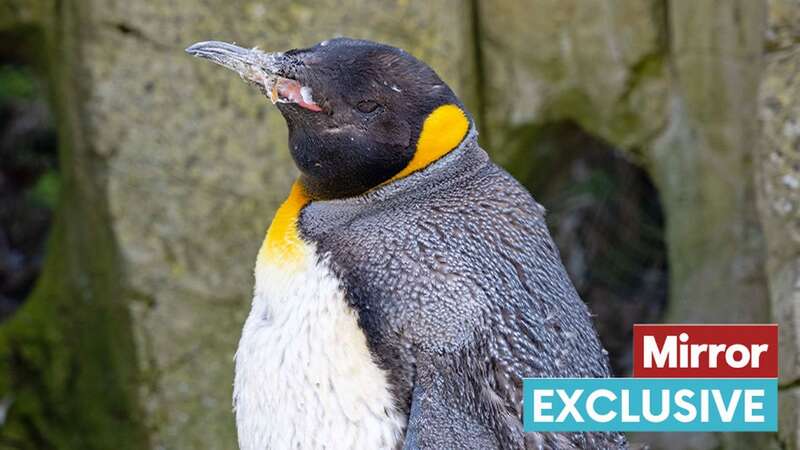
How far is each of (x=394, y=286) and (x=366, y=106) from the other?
10.2 inches

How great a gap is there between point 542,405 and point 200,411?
1.76m

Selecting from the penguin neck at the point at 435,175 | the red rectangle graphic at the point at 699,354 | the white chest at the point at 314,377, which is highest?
the penguin neck at the point at 435,175

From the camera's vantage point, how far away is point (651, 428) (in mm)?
1898

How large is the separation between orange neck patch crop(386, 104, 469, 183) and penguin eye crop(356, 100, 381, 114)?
8 cm

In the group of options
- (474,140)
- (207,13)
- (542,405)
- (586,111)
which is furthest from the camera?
(586,111)

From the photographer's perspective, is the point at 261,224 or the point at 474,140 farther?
the point at 261,224

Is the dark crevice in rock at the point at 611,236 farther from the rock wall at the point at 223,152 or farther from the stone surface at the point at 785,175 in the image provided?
the stone surface at the point at 785,175

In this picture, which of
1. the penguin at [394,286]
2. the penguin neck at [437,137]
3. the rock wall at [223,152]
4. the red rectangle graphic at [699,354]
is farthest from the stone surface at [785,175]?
the penguin neck at [437,137]

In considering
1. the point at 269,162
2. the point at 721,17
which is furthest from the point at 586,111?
the point at 269,162

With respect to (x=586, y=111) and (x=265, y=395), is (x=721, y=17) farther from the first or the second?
(x=265, y=395)

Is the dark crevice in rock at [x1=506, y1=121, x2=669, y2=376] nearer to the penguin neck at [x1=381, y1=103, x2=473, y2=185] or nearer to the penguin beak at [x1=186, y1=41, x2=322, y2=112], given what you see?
the penguin neck at [x1=381, y1=103, x2=473, y2=185]

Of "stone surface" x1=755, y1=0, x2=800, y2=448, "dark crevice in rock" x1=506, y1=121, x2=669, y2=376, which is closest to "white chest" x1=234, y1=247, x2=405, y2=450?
"stone surface" x1=755, y1=0, x2=800, y2=448

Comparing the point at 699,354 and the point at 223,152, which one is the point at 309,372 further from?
the point at 223,152

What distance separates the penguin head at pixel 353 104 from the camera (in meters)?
1.78
